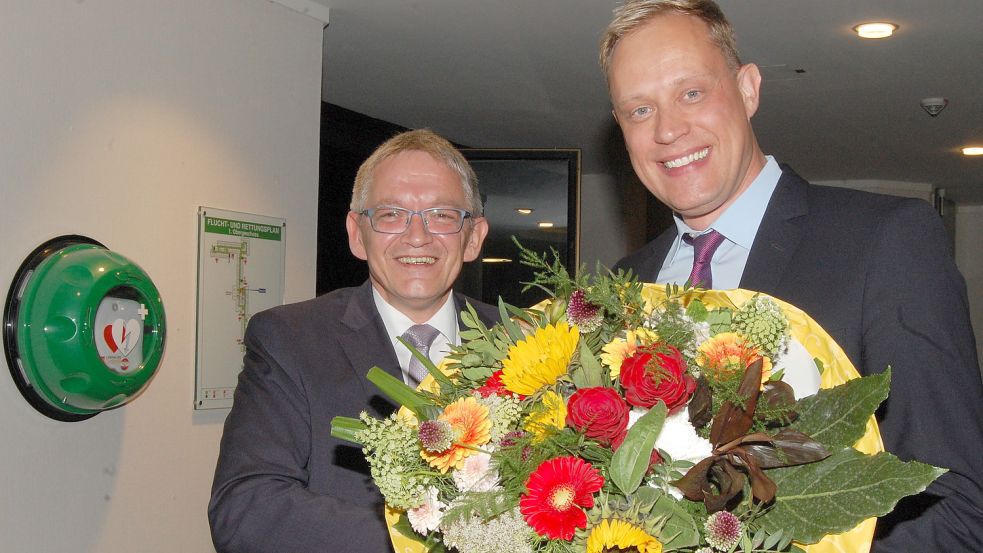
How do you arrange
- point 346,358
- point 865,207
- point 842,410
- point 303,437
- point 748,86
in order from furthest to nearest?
1. point 346,358
2. point 303,437
3. point 748,86
4. point 865,207
5. point 842,410

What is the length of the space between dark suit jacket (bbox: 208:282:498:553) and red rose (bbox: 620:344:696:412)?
2.57ft

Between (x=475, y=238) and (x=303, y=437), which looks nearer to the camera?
(x=303, y=437)

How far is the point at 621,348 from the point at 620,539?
22 cm

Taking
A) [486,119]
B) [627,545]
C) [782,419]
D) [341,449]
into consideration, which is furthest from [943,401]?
[486,119]

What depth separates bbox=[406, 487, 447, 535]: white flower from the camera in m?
1.13

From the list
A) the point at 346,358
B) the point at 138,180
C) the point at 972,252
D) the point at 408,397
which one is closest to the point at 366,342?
the point at 346,358

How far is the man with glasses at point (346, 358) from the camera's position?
71.1 inches

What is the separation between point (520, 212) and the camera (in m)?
6.30

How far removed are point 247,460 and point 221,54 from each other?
2.53 m

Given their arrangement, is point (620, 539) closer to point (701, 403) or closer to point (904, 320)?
point (701, 403)

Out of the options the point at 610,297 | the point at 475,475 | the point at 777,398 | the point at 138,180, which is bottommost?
the point at 475,475

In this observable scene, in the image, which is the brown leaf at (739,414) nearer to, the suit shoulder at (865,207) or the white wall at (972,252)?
the suit shoulder at (865,207)

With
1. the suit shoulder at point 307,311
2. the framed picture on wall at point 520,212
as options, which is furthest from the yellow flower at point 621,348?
the framed picture on wall at point 520,212

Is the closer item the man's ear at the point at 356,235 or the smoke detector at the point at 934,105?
the man's ear at the point at 356,235
